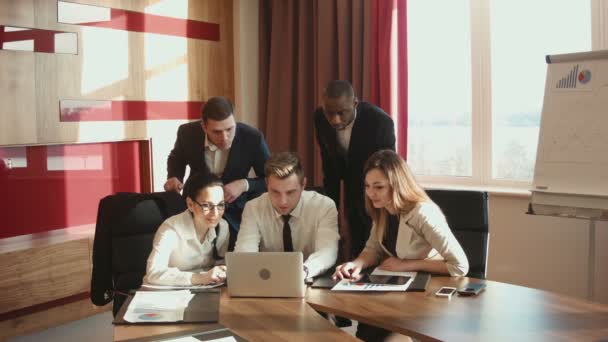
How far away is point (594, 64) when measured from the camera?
3350 mm

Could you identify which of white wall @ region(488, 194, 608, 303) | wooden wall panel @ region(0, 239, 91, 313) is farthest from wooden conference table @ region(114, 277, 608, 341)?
wooden wall panel @ region(0, 239, 91, 313)

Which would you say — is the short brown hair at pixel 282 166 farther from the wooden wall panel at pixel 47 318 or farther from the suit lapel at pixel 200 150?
the wooden wall panel at pixel 47 318

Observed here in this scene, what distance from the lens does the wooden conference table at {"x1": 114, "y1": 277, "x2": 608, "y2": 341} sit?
6.07ft

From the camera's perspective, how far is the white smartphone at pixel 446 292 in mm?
2196

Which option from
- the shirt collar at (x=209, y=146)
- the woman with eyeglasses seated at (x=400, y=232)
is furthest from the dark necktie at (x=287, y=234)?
the shirt collar at (x=209, y=146)

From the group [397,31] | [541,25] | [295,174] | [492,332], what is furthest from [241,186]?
[541,25]

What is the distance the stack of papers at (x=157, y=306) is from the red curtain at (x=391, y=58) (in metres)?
2.55

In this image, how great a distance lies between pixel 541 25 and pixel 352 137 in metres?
1.58

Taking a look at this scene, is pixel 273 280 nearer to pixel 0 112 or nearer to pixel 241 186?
pixel 241 186

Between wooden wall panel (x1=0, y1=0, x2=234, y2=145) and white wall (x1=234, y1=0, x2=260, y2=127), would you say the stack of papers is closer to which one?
wooden wall panel (x1=0, y1=0, x2=234, y2=145)

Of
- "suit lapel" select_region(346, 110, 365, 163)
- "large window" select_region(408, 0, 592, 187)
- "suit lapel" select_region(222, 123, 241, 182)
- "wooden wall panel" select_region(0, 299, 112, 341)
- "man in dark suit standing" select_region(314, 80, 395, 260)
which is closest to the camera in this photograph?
"man in dark suit standing" select_region(314, 80, 395, 260)

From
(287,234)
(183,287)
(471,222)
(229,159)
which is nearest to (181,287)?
(183,287)

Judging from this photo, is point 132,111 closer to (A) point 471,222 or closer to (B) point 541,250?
(A) point 471,222

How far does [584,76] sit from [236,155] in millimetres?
1849
